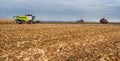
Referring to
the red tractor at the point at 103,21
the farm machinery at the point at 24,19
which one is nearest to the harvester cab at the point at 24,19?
the farm machinery at the point at 24,19

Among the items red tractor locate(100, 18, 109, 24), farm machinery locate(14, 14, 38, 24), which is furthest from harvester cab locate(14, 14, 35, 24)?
red tractor locate(100, 18, 109, 24)

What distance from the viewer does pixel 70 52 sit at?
1322 cm

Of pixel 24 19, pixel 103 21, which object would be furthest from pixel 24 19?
pixel 103 21

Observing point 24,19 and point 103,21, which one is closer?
point 24,19

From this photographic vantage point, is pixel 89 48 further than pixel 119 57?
Yes

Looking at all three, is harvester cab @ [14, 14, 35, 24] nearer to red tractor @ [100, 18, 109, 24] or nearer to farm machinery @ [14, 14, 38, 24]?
farm machinery @ [14, 14, 38, 24]

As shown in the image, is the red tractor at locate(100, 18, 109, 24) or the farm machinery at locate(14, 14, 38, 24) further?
the red tractor at locate(100, 18, 109, 24)

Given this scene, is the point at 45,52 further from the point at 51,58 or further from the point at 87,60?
the point at 87,60

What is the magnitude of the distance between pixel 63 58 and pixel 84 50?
164 cm

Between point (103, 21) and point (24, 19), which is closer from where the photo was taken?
point (24, 19)

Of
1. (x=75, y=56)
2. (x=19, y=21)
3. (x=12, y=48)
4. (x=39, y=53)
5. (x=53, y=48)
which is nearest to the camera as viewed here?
(x=75, y=56)

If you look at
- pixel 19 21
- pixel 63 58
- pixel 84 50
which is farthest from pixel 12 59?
pixel 19 21

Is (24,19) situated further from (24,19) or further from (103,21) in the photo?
(103,21)

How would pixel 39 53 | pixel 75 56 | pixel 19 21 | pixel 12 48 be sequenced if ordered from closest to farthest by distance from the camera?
1. pixel 75 56
2. pixel 39 53
3. pixel 12 48
4. pixel 19 21
